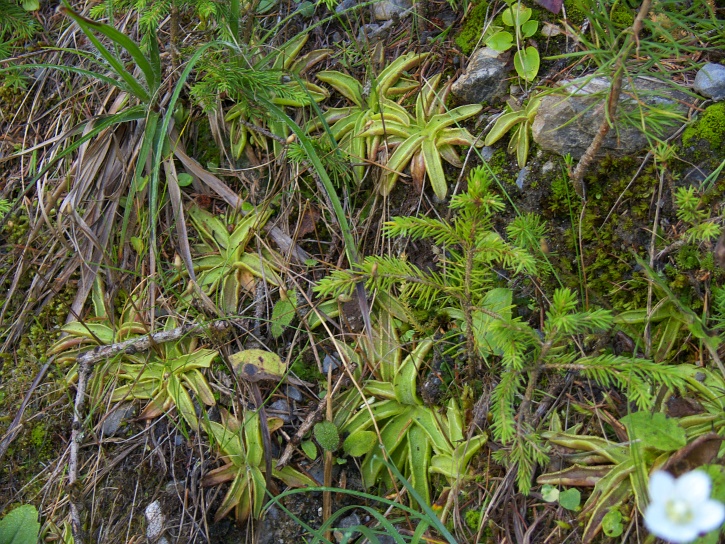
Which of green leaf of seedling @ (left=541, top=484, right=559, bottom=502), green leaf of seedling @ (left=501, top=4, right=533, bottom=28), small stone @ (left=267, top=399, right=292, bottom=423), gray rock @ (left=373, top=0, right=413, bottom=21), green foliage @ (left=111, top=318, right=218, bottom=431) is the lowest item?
green leaf of seedling @ (left=541, top=484, right=559, bottom=502)

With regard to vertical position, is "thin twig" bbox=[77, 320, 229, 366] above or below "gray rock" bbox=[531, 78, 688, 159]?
below

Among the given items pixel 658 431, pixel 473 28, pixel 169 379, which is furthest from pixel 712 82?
pixel 169 379

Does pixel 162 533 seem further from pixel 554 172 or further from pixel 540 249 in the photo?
pixel 554 172

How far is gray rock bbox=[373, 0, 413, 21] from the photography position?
108 inches

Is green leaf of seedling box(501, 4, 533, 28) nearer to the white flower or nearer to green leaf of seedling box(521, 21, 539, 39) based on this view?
green leaf of seedling box(521, 21, 539, 39)

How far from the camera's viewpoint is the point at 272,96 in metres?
2.61

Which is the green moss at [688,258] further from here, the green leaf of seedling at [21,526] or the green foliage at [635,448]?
the green leaf of seedling at [21,526]

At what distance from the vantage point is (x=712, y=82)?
2008 mm

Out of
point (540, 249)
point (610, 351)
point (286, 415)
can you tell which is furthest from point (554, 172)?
point (286, 415)

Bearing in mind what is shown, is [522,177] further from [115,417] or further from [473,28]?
[115,417]

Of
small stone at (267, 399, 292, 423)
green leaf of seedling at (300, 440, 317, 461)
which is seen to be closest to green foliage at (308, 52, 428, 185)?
small stone at (267, 399, 292, 423)

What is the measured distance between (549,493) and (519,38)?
1766 millimetres

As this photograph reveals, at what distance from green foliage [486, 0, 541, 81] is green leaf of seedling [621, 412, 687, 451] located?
140cm

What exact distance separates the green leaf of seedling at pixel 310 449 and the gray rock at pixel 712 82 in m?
1.93
